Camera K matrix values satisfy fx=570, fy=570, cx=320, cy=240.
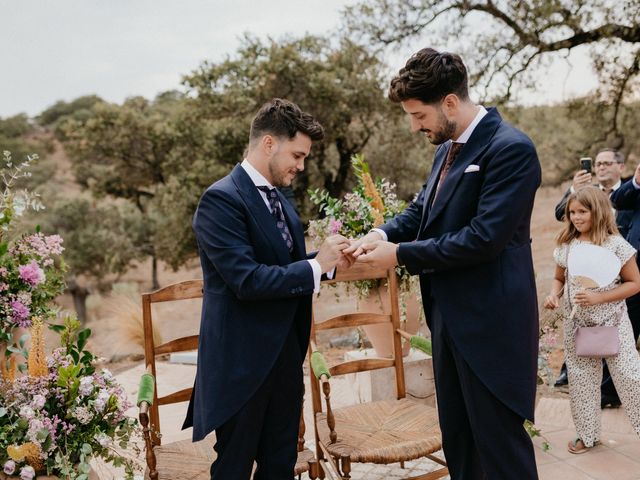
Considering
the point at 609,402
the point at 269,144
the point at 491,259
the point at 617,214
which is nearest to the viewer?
the point at 491,259

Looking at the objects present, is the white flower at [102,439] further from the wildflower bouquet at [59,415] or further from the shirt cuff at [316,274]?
the shirt cuff at [316,274]

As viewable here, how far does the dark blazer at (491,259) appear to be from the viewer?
1.94 m

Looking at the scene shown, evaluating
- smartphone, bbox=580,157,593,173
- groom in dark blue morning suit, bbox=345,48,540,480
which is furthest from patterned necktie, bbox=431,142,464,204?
smartphone, bbox=580,157,593,173

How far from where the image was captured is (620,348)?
336 cm

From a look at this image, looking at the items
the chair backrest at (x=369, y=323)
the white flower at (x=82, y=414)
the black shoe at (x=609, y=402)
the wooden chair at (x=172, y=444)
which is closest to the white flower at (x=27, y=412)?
the white flower at (x=82, y=414)

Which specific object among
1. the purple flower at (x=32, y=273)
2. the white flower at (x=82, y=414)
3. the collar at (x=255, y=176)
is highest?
the collar at (x=255, y=176)

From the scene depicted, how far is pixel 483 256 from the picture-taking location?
197 centimetres

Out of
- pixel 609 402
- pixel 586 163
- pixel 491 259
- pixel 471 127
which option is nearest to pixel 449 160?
pixel 471 127

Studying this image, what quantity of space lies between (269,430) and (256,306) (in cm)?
51

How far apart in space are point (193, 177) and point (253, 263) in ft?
31.3

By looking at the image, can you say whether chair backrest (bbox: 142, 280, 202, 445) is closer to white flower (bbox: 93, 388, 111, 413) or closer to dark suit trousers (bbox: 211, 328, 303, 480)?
white flower (bbox: 93, 388, 111, 413)

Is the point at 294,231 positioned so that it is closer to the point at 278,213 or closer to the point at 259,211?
the point at 278,213

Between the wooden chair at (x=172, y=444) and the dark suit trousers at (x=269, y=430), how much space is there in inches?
8.8

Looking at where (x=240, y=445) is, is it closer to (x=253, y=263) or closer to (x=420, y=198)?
(x=253, y=263)
